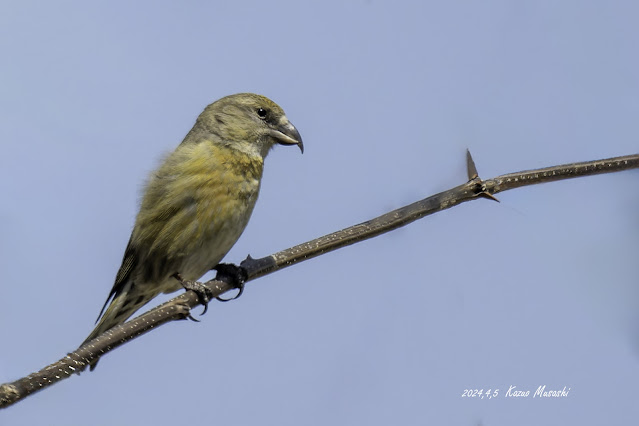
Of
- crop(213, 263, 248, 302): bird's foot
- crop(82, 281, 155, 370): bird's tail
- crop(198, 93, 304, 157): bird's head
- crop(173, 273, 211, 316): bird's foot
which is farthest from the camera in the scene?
crop(198, 93, 304, 157): bird's head

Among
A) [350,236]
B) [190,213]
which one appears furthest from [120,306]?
[350,236]

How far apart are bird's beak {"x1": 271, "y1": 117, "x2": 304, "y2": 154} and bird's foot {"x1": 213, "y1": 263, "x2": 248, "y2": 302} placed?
99cm

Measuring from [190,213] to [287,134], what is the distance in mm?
1002

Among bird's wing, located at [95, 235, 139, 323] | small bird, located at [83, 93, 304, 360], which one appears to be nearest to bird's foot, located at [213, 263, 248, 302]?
small bird, located at [83, 93, 304, 360]

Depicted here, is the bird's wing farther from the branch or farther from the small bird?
the branch

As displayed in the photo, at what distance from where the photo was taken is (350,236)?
335cm

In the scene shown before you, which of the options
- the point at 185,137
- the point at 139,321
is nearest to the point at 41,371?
the point at 139,321

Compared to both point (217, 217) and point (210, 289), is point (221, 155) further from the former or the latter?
point (210, 289)

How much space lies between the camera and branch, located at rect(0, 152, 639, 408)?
2.82 meters

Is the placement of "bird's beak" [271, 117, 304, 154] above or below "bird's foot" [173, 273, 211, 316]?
above

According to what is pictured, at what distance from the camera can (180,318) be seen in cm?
328

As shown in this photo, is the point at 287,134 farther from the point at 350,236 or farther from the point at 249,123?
the point at 350,236

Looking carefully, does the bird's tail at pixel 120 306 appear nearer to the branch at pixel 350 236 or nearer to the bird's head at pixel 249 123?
the bird's head at pixel 249 123

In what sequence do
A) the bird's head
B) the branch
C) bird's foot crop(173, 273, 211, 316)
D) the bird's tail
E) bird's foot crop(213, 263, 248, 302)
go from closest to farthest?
the branch < bird's foot crop(173, 273, 211, 316) < bird's foot crop(213, 263, 248, 302) < the bird's tail < the bird's head
